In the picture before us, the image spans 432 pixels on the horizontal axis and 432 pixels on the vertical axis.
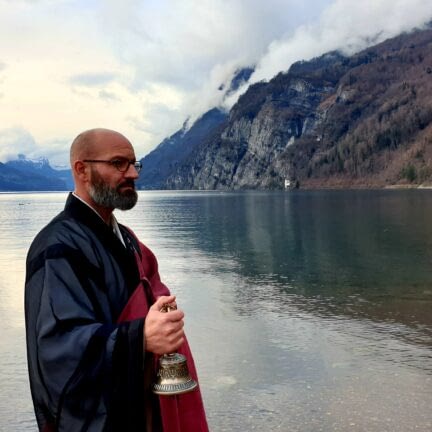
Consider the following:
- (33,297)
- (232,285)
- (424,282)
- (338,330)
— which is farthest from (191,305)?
(33,297)

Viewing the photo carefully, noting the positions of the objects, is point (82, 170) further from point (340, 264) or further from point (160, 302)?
point (340, 264)

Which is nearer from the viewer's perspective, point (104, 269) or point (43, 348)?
point (43, 348)

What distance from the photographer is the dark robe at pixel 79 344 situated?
3.09 metres

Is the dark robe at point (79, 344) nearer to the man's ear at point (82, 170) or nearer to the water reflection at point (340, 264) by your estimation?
the man's ear at point (82, 170)

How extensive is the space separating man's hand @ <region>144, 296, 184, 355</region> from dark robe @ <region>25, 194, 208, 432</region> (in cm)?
5

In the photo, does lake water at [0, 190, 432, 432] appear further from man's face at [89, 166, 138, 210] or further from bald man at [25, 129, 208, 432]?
man's face at [89, 166, 138, 210]

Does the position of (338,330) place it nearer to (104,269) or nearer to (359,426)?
(359,426)

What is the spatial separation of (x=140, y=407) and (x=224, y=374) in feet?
29.9

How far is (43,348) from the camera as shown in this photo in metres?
3.11

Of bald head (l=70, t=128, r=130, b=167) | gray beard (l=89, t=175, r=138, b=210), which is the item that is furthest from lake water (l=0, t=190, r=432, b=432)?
bald head (l=70, t=128, r=130, b=167)

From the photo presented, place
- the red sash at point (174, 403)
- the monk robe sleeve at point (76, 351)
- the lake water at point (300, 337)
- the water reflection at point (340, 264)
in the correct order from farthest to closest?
the water reflection at point (340, 264), the lake water at point (300, 337), the red sash at point (174, 403), the monk robe sleeve at point (76, 351)

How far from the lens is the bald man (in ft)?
10.2

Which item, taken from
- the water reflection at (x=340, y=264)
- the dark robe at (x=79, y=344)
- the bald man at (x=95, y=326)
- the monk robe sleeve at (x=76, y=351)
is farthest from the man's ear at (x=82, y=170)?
the water reflection at (x=340, y=264)

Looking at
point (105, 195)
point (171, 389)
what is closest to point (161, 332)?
point (171, 389)
